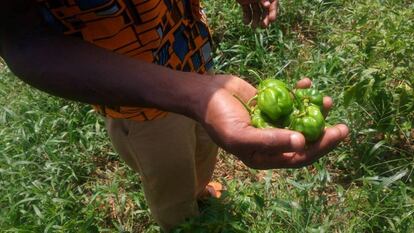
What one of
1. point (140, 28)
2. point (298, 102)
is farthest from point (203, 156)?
point (140, 28)

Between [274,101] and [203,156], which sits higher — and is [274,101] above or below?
above

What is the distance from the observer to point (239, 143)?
127 centimetres

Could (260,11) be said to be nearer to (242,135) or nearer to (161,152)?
(161,152)

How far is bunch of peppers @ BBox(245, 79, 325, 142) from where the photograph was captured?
4.97 feet

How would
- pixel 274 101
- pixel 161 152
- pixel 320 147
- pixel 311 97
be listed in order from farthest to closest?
pixel 161 152
pixel 311 97
pixel 274 101
pixel 320 147

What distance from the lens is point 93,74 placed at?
1.27 metres

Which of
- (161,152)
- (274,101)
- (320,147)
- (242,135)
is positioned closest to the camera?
(242,135)

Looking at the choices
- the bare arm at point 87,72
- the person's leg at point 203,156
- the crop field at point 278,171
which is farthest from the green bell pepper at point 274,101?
the crop field at point 278,171

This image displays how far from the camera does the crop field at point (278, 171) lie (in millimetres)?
2318

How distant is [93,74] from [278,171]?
1601 millimetres

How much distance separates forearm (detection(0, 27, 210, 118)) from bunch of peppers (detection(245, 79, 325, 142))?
265 mm

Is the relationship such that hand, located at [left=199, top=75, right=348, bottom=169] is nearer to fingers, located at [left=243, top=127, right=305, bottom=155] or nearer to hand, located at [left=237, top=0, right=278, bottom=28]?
fingers, located at [left=243, top=127, right=305, bottom=155]

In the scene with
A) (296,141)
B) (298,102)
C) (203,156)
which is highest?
(296,141)

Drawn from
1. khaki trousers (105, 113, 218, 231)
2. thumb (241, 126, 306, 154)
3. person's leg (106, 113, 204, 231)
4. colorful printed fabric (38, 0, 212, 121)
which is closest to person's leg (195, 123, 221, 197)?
khaki trousers (105, 113, 218, 231)
